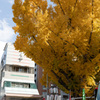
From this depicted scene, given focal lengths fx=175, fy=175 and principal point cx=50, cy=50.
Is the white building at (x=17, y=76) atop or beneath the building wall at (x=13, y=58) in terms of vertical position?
beneath

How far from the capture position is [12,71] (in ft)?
80.2

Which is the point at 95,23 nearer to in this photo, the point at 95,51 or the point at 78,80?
the point at 95,51

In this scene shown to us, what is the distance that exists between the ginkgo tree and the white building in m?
14.3

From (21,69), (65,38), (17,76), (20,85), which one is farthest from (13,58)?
(65,38)

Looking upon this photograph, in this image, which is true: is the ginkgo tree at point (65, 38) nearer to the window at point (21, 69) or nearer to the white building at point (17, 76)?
the white building at point (17, 76)

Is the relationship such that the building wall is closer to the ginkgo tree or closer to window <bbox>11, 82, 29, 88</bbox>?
window <bbox>11, 82, 29, 88</bbox>

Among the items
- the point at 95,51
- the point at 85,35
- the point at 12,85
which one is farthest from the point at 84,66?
the point at 12,85

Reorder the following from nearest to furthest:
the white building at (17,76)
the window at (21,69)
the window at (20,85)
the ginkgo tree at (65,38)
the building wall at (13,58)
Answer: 1. the ginkgo tree at (65,38)
2. the white building at (17,76)
3. the window at (20,85)
4. the building wall at (13,58)
5. the window at (21,69)

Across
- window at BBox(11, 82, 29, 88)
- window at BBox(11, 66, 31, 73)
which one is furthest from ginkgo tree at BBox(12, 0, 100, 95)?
→ window at BBox(11, 66, 31, 73)

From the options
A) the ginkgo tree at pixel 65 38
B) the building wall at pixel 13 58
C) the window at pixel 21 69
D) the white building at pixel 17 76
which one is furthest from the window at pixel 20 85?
the ginkgo tree at pixel 65 38

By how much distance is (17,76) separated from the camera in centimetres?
2436

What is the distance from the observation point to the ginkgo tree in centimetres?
652

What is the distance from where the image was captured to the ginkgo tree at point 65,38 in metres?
6.52

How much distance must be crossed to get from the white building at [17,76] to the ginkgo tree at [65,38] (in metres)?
14.3
